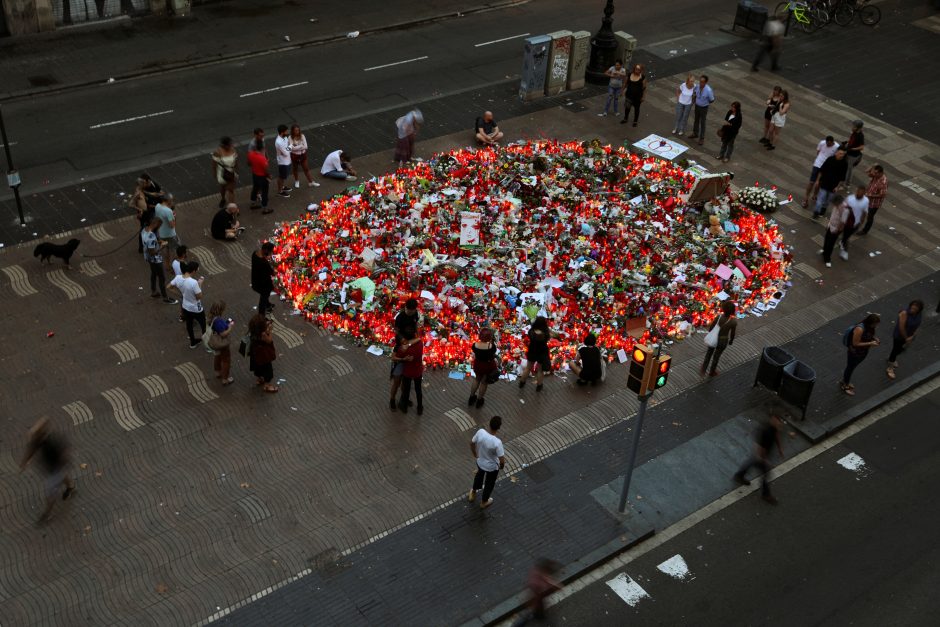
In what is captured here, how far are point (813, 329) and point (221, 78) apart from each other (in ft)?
51.5

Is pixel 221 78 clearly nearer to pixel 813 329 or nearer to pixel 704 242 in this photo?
pixel 704 242

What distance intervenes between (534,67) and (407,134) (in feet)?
17.2

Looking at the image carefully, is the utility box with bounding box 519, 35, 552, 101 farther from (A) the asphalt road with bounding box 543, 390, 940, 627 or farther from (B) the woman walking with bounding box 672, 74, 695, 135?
(A) the asphalt road with bounding box 543, 390, 940, 627

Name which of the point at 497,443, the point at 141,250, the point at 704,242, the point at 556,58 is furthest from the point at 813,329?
the point at 141,250

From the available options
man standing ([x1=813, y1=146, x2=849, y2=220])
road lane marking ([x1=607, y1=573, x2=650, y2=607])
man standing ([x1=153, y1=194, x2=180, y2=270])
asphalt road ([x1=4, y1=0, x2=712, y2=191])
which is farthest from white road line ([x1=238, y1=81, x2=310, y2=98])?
road lane marking ([x1=607, y1=573, x2=650, y2=607])

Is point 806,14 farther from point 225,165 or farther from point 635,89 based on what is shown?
point 225,165

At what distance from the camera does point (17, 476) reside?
1223cm

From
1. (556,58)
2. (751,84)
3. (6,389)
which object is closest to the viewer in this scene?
(6,389)

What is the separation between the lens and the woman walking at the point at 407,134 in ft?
63.5

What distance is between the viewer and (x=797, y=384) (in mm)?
14227

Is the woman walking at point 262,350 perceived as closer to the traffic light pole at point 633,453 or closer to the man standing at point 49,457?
the man standing at point 49,457

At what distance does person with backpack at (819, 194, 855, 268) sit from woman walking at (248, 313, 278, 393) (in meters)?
10.6

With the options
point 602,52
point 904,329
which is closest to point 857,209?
point 904,329

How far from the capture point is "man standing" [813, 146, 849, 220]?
1892 cm
